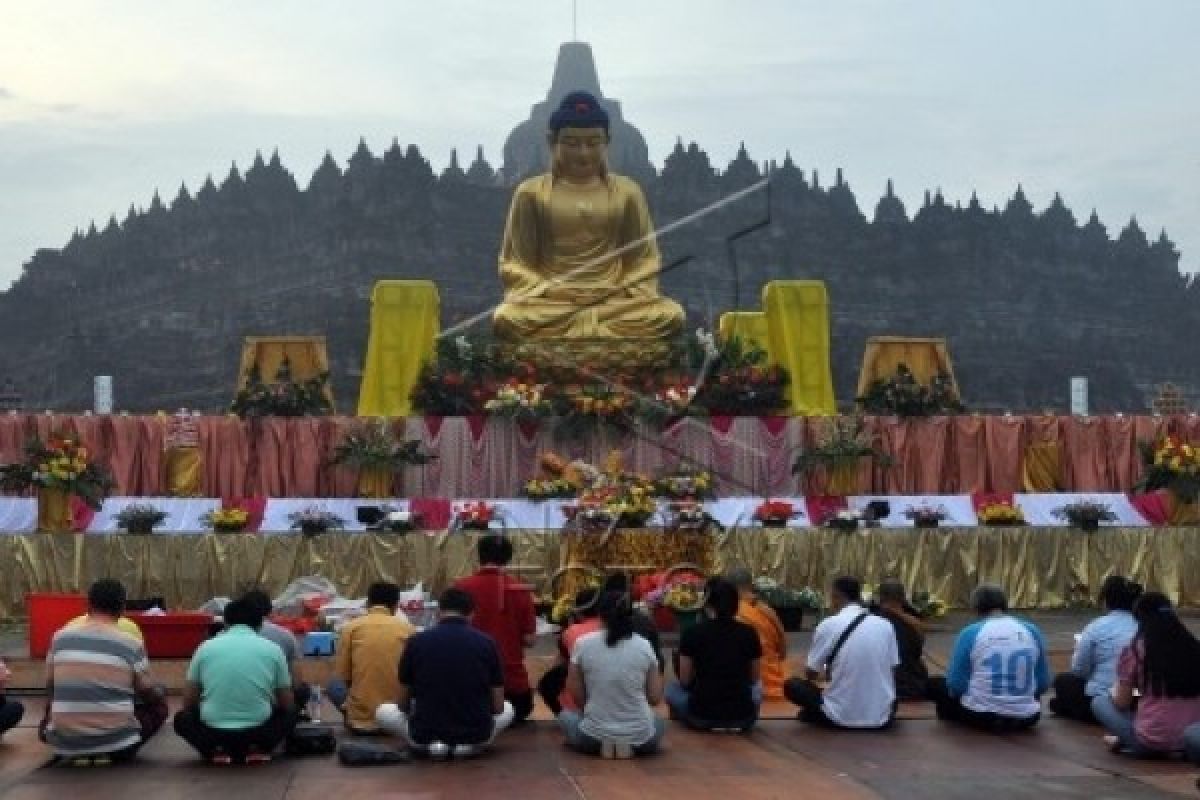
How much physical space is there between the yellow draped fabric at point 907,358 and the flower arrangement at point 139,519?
7.34 m

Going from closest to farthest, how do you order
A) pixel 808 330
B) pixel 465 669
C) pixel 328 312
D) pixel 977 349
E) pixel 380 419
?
pixel 465 669 < pixel 380 419 < pixel 808 330 < pixel 328 312 < pixel 977 349

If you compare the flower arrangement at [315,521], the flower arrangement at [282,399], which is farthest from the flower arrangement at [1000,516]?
the flower arrangement at [282,399]

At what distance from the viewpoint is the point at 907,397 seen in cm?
1753

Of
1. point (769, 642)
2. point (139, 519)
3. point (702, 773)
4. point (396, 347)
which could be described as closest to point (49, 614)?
point (139, 519)

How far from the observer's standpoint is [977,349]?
63625 millimetres

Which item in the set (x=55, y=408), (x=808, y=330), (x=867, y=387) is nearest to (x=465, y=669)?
(x=867, y=387)

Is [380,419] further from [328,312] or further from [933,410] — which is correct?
[328,312]

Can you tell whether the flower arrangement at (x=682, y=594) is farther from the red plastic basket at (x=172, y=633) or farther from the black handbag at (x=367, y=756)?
the black handbag at (x=367, y=756)

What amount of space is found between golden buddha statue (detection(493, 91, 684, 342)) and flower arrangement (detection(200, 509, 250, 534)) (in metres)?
4.85

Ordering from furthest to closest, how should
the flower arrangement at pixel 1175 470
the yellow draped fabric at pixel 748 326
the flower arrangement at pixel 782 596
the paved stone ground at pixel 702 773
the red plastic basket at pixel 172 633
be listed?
the yellow draped fabric at pixel 748 326
the flower arrangement at pixel 1175 470
the flower arrangement at pixel 782 596
the red plastic basket at pixel 172 633
the paved stone ground at pixel 702 773

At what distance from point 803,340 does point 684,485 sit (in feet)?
17.2

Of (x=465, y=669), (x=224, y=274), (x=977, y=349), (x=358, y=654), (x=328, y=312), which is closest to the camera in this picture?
(x=465, y=669)

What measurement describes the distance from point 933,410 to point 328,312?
38.1m

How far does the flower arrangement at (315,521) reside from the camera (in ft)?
49.3
